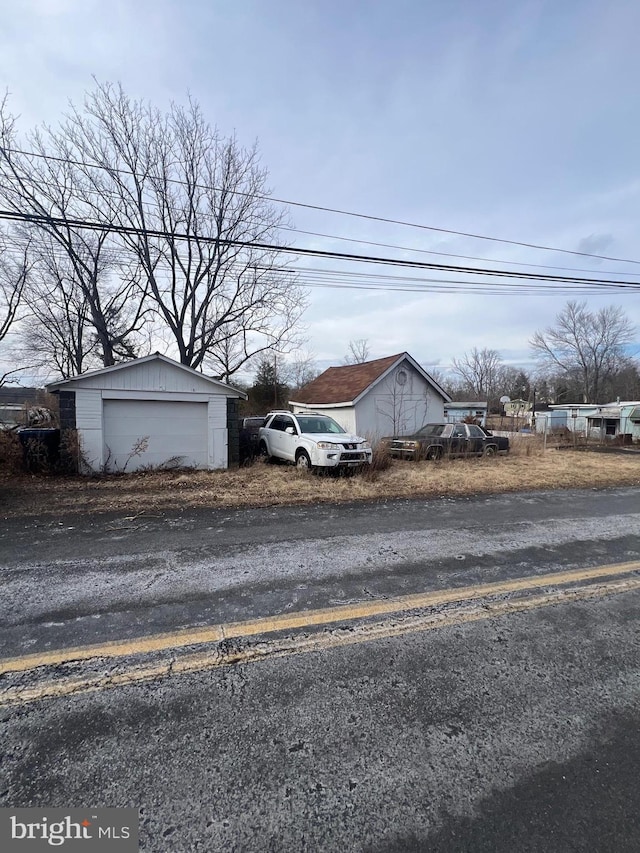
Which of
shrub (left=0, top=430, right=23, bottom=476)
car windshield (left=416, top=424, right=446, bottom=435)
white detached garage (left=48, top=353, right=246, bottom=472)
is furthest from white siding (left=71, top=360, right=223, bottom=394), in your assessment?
car windshield (left=416, top=424, right=446, bottom=435)

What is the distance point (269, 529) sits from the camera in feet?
18.3

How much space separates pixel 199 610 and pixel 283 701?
1.23 metres

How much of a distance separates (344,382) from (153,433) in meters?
10.8

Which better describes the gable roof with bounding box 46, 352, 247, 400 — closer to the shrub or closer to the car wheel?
the shrub

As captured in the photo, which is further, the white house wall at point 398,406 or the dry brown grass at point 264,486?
the white house wall at point 398,406

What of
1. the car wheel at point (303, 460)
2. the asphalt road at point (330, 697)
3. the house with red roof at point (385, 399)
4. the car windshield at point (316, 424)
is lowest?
the asphalt road at point (330, 697)

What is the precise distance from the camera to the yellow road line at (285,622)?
8.40 ft

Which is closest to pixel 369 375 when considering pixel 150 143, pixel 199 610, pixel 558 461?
pixel 558 461

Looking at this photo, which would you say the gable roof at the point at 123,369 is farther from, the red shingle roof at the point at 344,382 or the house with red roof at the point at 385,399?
the red shingle roof at the point at 344,382

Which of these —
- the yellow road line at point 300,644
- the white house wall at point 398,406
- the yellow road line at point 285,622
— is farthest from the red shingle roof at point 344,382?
the yellow road line at point 300,644

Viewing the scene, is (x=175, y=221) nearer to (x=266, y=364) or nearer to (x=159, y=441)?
(x=159, y=441)

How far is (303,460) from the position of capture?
1081cm

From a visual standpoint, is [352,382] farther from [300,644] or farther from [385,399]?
[300,644]

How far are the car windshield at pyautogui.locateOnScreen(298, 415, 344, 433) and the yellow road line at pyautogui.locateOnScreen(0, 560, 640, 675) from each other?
7.85m
